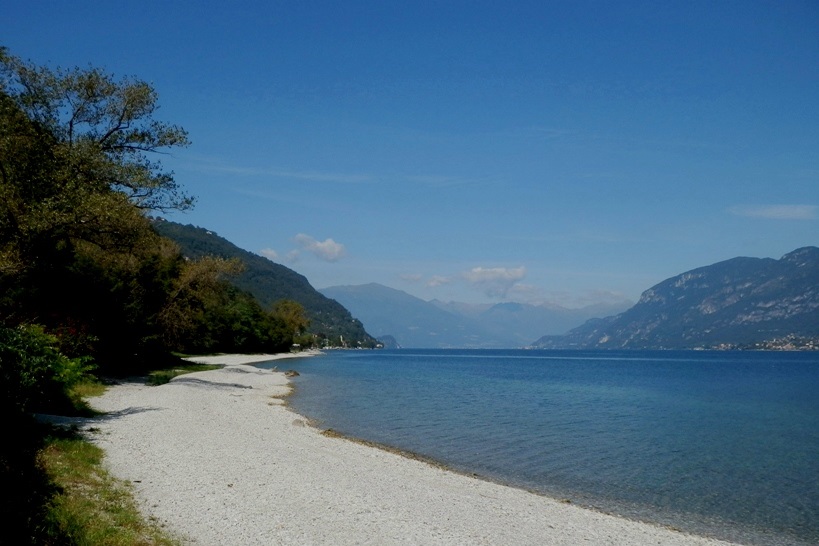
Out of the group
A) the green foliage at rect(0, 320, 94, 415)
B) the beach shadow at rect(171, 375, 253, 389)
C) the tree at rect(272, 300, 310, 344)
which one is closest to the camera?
the green foliage at rect(0, 320, 94, 415)

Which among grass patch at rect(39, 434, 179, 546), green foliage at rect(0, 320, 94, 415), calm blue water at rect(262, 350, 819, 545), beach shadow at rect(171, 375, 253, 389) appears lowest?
calm blue water at rect(262, 350, 819, 545)

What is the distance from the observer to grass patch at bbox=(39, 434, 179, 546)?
29.2ft

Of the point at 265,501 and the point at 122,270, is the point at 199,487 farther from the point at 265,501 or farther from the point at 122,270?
the point at 122,270

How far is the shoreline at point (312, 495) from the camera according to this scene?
11547 millimetres

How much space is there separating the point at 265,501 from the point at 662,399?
48.6 metres

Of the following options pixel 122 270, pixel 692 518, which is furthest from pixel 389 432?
pixel 122 270

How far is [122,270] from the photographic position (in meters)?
42.4

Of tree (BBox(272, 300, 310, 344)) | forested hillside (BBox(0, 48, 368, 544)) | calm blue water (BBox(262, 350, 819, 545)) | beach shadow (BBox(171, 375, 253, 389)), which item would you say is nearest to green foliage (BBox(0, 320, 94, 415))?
forested hillside (BBox(0, 48, 368, 544))

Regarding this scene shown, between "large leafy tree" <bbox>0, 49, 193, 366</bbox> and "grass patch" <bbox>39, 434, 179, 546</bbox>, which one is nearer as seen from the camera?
"grass patch" <bbox>39, 434, 179, 546</bbox>

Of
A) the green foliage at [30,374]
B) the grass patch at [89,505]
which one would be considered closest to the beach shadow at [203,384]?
the green foliage at [30,374]

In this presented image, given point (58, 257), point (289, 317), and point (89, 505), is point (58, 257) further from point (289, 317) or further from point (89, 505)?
point (289, 317)

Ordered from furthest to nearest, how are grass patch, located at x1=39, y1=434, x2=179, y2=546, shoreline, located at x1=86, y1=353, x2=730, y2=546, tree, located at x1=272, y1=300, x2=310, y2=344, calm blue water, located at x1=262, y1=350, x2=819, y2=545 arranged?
tree, located at x1=272, y1=300, x2=310, y2=344, calm blue water, located at x1=262, y1=350, x2=819, y2=545, shoreline, located at x1=86, y1=353, x2=730, y2=546, grass patch, located at x1=39, y1=434, x2=179, y2=546

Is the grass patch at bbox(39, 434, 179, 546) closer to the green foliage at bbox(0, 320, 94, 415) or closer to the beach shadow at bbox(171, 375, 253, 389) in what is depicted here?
the green foliage at bbox(0, 320, 94, 415)

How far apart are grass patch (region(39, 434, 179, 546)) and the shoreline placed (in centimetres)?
50
